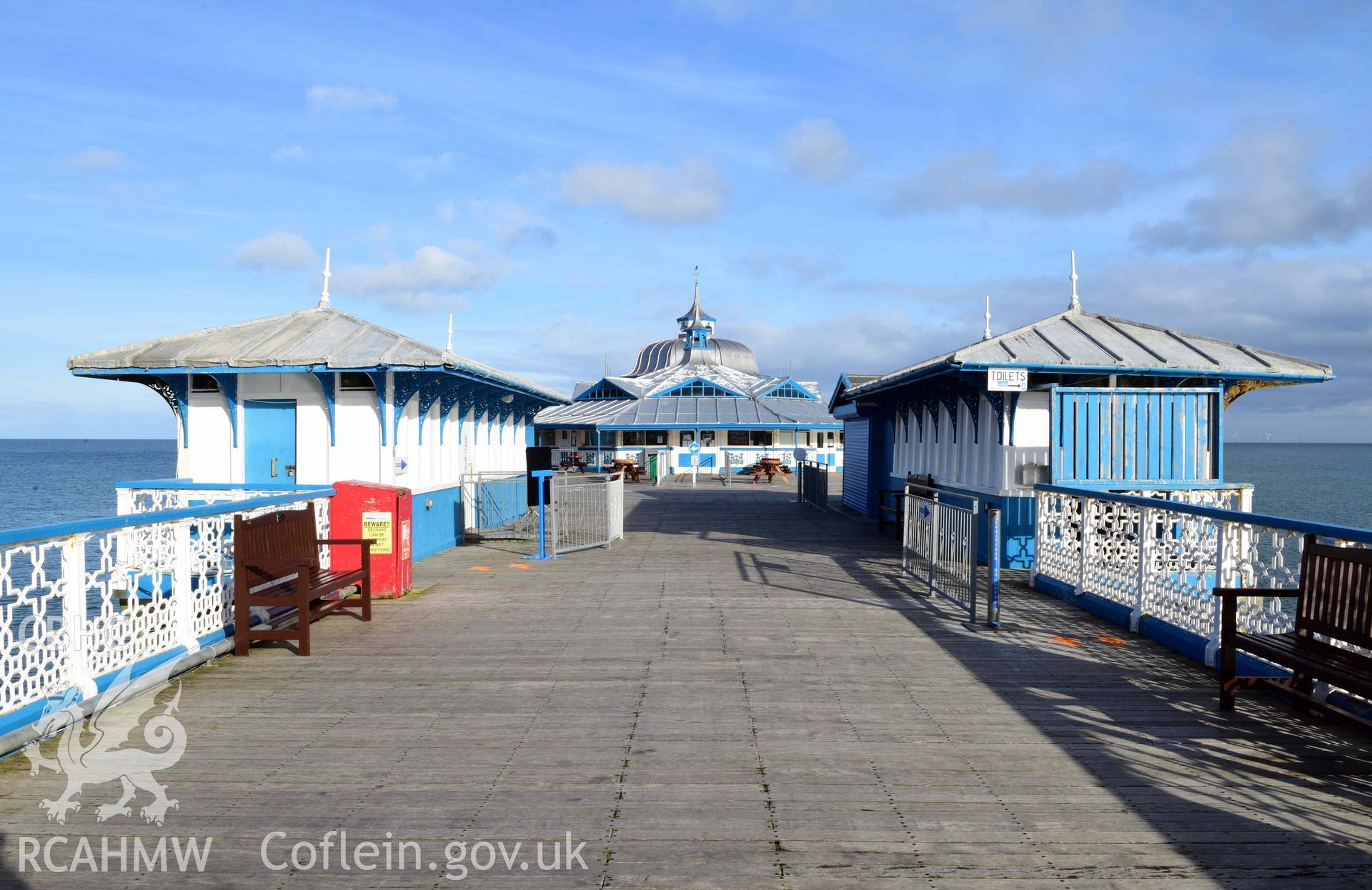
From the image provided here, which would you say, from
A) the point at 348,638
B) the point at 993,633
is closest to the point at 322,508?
the point at 348,638

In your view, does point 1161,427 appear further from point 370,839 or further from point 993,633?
point 370,839

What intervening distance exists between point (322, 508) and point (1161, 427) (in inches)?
404

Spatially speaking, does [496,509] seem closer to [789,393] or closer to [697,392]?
[697,392]

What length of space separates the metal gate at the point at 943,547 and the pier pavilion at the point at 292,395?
6.68 metres

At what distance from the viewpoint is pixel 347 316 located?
551 inches

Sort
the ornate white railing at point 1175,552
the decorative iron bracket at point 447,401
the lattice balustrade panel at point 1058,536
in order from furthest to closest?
the decorative iron bracket at point 447,401 < the lattice balustrade panel at point 1058,536 < the ornate white railing at point 1175,552

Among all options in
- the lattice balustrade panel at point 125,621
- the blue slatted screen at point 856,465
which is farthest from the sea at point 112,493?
the lattice balustrade panel at point 125,621

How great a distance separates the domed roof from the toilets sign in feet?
184

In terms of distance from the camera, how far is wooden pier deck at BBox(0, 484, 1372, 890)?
3734 millimetres

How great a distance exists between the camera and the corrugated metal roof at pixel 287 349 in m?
11.9

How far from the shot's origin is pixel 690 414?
43.0m

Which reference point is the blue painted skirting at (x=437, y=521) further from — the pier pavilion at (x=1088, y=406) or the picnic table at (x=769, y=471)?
the picnic table at (x=769, y=471)

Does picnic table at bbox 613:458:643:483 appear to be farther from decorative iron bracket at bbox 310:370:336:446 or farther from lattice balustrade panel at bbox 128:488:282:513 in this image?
lattice balustrade panel at bbox 128:488:282:513

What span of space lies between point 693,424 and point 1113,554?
107ft
